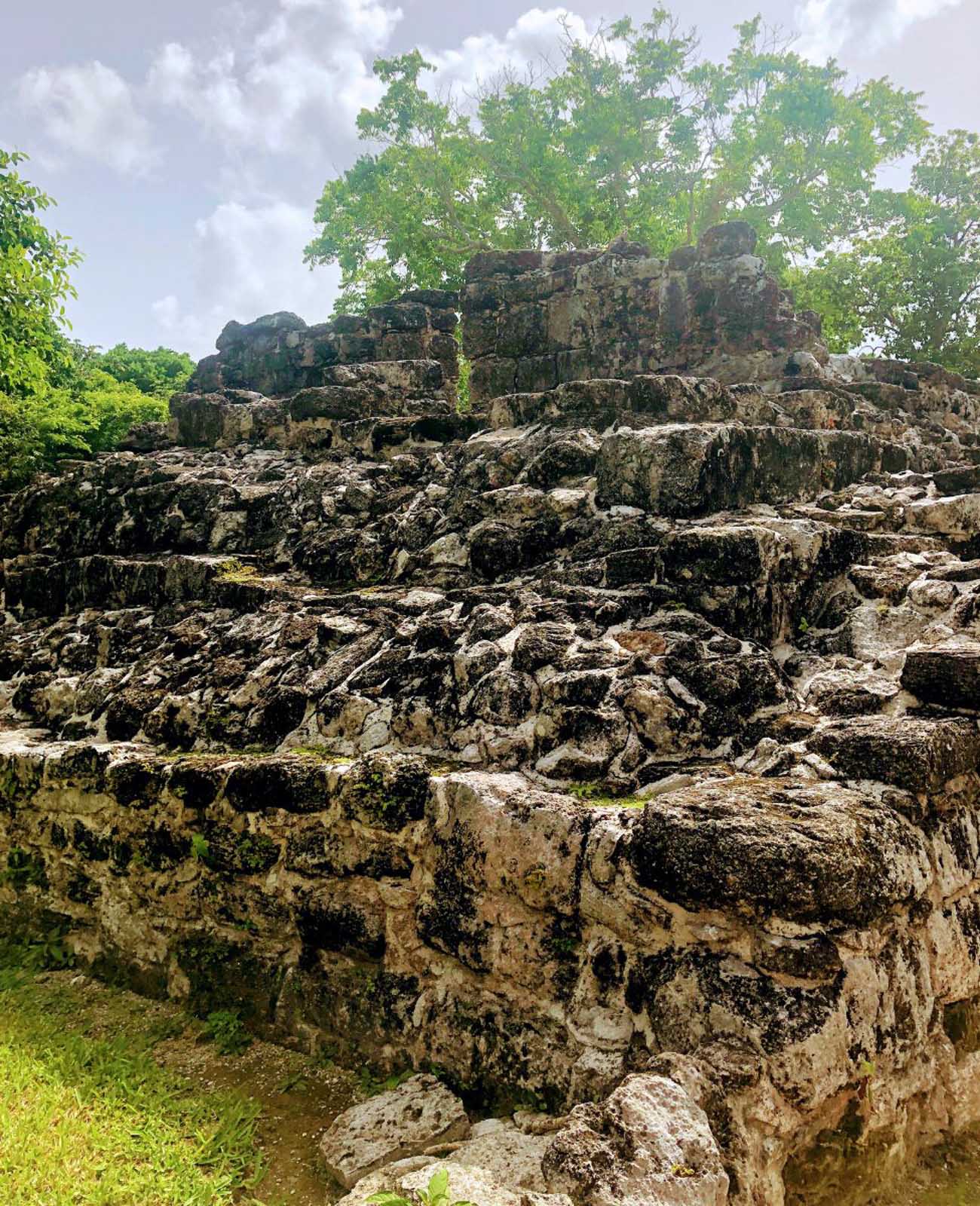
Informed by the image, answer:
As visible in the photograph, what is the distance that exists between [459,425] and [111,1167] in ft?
20.4

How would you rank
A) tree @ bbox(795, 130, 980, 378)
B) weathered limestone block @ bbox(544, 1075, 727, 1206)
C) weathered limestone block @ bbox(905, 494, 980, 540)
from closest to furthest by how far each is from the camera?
weathered limestone block @ bbox(544, 1075, 727, 1206)
weathered limestone block @ bbox(905, 494, 980, 540)
tree @ bbox(795, 130, 980, 378)

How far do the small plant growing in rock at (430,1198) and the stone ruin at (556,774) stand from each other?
0.11m

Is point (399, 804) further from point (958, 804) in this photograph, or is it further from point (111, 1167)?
point (958, 804)

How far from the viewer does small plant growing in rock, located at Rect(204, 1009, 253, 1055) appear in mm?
3830

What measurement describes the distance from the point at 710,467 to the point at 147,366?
17.4 meters

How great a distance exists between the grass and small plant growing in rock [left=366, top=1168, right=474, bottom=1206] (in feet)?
3.09

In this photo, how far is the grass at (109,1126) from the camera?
286cm

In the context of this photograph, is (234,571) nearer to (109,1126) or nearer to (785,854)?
(109,1126)

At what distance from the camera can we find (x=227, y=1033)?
12.8 ft

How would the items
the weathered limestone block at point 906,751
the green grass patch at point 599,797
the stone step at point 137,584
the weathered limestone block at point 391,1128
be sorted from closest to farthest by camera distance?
the weathered limestone block at point 391,1128, the weathered limestone block at point 906,751, the green grass patch at point 599,797, the stone step at point 137,584

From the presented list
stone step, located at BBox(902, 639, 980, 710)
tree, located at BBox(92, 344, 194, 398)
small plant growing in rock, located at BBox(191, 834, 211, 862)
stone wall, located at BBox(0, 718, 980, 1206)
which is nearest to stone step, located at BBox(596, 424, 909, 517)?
stone step, located at BBox(902, 639, 980, 710)

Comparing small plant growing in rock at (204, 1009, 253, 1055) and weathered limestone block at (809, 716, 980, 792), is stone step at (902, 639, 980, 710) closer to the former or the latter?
weathered limestone block at (809, 716, 980, 792)

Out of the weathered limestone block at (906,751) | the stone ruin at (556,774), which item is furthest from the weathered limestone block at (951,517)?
the weathered limestone block at (906,751)

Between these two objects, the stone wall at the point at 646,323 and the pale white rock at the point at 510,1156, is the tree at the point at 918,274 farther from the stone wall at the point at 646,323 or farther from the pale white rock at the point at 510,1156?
the pale white rock at the point at 510,1156
